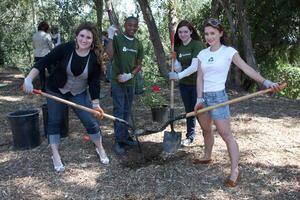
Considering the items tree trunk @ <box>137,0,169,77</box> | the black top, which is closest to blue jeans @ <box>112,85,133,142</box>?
the black top

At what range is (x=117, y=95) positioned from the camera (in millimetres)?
4934

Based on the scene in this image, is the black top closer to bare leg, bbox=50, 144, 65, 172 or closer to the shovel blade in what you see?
bare leg, bbox=50, 144, 65, 172

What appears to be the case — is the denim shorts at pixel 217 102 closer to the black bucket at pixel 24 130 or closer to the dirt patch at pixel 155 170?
the dirt patch at pixel 155 170

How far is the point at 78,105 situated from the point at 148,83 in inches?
159

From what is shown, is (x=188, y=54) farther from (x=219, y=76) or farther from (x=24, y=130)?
(x=24, y=130)

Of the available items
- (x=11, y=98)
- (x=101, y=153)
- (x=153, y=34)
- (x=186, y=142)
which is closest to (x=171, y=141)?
(x=186, y=142)

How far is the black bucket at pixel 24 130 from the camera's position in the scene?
17.3ft

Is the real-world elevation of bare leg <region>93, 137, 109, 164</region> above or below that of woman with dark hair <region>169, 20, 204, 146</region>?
Answer: below

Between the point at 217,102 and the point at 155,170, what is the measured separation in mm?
1076

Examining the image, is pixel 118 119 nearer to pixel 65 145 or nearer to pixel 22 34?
pixel 65 145

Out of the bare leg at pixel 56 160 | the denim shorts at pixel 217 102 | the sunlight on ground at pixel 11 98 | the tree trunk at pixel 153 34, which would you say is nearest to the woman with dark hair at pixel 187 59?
the denim shorts at pixel 217 102

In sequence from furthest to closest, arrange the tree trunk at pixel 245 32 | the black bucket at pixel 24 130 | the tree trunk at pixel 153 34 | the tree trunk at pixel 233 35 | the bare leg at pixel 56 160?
the tree trunk at pixel 233 35
the tree trunk at pixel 245 32
the tree trunk at pixel 153 34
the black bucket at pixel 24 130
the bare leg at pixel 56 160

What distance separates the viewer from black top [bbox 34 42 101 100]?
14.1ft

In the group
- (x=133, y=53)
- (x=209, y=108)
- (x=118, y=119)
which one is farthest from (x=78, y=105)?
(x=209, y=108)
